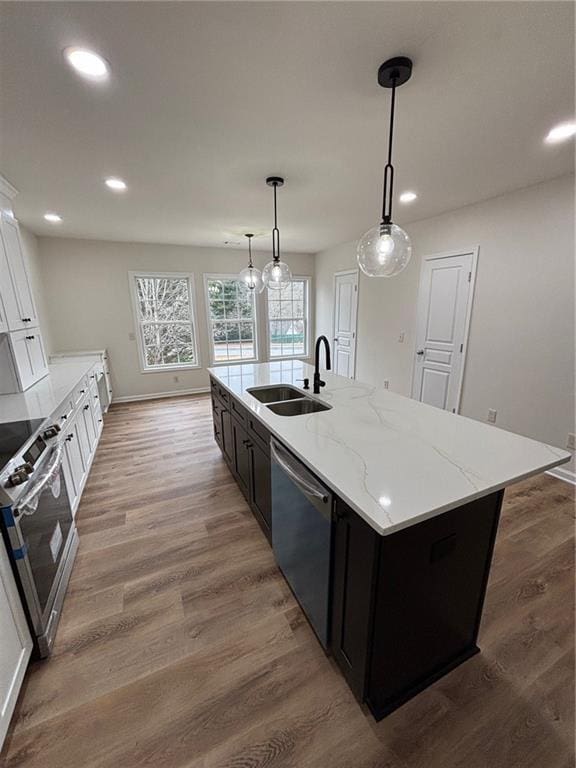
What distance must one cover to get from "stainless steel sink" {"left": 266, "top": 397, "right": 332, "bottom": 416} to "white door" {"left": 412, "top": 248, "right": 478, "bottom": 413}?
93.8 inches

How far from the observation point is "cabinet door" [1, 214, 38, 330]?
8.11ft

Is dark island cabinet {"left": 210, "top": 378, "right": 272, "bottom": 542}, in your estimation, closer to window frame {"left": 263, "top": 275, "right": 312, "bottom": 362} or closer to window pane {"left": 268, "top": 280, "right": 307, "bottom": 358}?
window frame {"left": 263, "top": 275, "right": 312, "bottom": 362}

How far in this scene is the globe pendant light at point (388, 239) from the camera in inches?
56.2

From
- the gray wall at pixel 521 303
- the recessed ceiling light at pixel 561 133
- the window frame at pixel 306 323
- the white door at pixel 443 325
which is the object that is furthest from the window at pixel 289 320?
the recessed ceiling light at pixel 561 133

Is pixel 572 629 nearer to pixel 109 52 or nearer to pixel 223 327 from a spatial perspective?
pixel 109 52

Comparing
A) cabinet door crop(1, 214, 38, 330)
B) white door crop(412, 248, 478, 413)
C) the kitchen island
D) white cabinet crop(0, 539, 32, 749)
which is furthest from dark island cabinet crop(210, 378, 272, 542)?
white door crop(412, 248, 478, 413)

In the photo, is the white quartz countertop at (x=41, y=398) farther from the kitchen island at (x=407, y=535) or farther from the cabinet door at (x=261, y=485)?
the kitchen island at (x=407, y=535)

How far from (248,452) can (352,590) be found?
123 cm

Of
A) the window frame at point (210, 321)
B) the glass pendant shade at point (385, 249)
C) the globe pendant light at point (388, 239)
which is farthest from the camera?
Answer: the window frame at point (210, 321)

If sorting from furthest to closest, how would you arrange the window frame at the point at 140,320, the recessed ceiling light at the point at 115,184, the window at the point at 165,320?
the window at the point at 165,320 → the window frame at the point at 140,320 → the recessed ceiling light at the point at 115,184

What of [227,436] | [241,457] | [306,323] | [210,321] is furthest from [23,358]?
[306,323]

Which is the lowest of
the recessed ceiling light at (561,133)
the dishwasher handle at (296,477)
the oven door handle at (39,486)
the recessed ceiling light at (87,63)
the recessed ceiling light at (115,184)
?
the oven door handle at (39,486)

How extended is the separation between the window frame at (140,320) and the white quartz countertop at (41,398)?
220 cm

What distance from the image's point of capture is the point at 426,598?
1205 mm
